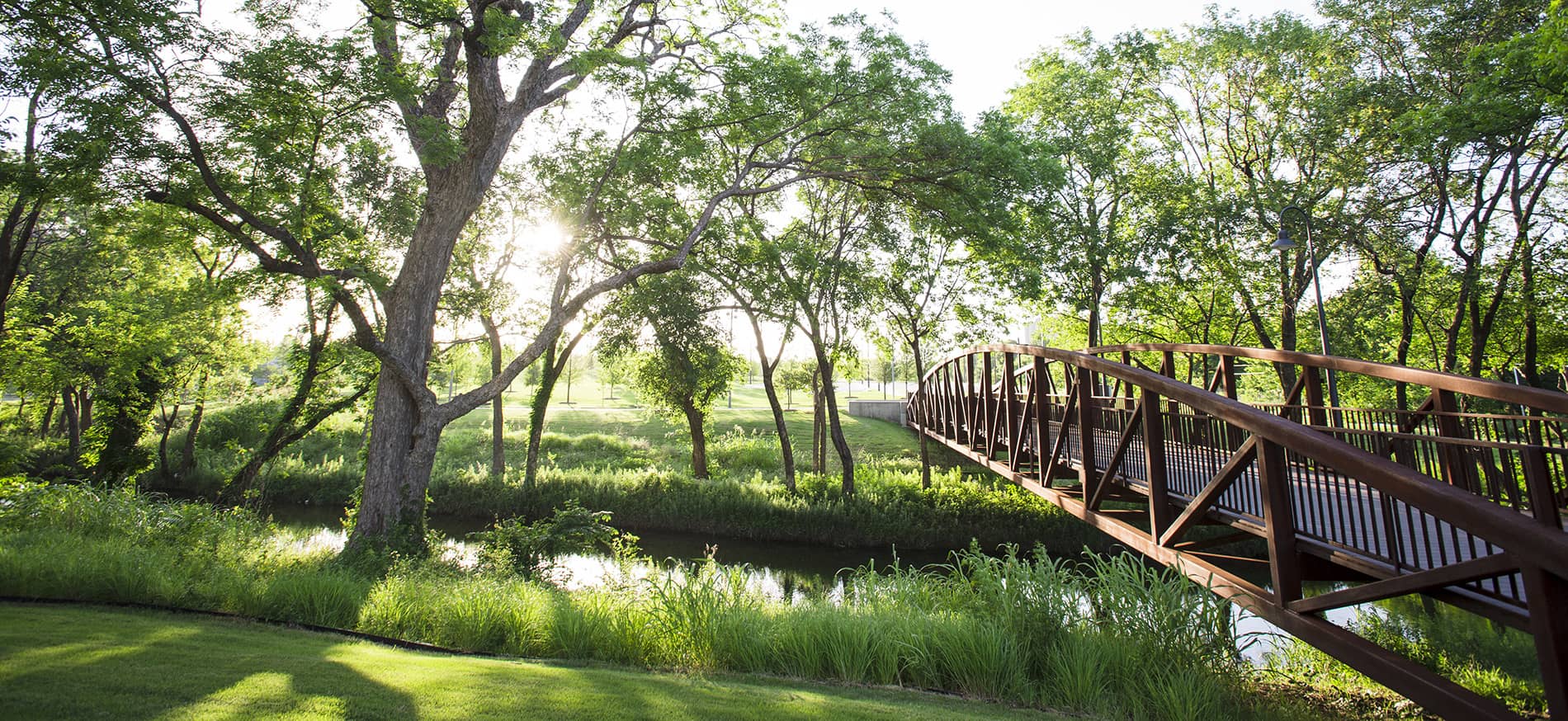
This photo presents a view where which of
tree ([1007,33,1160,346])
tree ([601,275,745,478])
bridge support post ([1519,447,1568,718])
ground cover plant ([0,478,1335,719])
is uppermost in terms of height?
tree ([1007,33,1160,346])

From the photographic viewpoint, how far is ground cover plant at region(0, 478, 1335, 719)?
5367 mm

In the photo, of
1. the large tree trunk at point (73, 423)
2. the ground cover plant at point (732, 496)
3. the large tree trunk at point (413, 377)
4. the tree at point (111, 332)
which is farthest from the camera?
the large tree trunk at point (73, 423)

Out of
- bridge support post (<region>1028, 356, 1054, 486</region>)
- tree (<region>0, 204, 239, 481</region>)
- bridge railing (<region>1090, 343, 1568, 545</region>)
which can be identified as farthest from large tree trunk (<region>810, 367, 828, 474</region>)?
tree (<region>0, 204, 239, 481</region>)

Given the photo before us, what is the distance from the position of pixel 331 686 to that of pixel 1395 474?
6.52m

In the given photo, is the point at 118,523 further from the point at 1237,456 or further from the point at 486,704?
the point at 1237,456

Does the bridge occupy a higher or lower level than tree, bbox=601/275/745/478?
lower

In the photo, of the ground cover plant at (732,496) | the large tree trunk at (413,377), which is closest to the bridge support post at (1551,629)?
the large tree trunk at (413,377)

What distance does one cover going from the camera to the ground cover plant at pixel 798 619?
17.6ft

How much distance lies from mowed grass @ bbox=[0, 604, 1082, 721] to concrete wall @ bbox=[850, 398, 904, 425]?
30040 mm

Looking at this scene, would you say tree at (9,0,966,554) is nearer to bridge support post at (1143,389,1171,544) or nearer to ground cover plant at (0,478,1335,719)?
ground cover plant at (0,478,1335,719)

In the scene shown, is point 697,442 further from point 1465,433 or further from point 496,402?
point 1465,433

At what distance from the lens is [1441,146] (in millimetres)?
14039

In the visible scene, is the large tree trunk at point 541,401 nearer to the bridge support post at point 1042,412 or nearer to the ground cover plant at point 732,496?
the ground cover plant at point 732,496

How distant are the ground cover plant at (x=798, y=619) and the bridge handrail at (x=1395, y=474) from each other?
1.89 m
